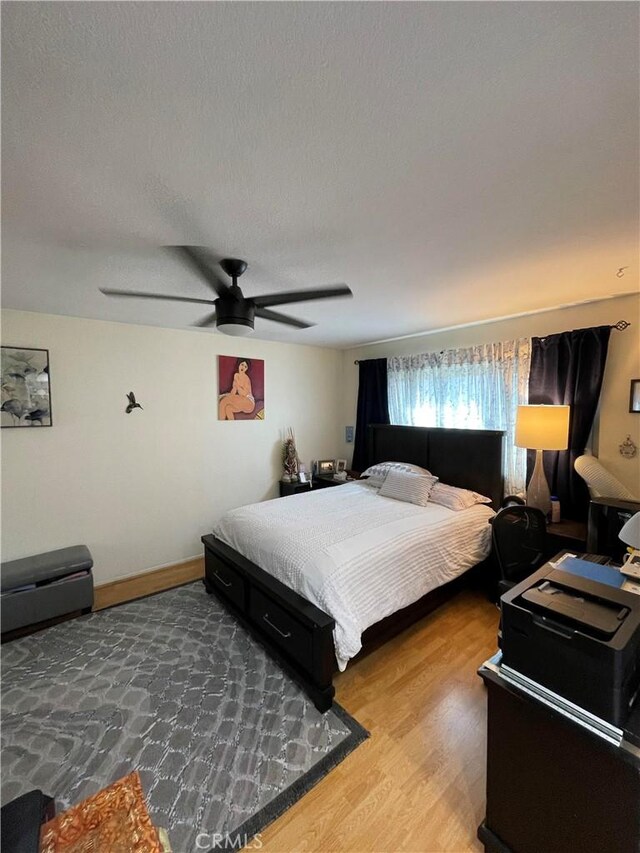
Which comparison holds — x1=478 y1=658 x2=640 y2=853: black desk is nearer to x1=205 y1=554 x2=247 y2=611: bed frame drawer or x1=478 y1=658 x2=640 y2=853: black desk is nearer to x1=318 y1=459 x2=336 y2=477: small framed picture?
x1=205 y1=554 x2=247 y2=611: bed frame drawer

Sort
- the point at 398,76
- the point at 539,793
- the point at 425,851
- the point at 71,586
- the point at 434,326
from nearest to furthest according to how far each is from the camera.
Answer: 1. the point at 398,76
2. the point at 539,793
3. the point at 425,851
4. the point at 71,586
5. the point at 434,326

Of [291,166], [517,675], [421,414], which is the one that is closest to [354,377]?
[421,414]

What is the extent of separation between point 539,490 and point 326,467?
2.56 meters

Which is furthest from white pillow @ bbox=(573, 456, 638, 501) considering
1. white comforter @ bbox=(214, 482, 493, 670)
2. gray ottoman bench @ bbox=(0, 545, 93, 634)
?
gray ottoman bench @ bbox=(0, 545, 93, 634)

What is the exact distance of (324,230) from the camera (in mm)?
1565

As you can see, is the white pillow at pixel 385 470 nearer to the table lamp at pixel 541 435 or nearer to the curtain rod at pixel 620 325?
the table lamp at pixel 541 435

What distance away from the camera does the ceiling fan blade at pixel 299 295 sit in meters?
1.81

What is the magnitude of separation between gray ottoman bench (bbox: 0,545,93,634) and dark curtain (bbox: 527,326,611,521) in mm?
3913

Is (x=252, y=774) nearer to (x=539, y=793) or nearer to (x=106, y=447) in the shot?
(x=539, y=793)

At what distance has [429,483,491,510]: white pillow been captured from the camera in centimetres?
295

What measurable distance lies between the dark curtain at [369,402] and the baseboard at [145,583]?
2.36 m

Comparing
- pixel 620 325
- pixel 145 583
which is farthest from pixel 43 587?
pixel 620 325

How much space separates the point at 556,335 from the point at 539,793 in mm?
2839

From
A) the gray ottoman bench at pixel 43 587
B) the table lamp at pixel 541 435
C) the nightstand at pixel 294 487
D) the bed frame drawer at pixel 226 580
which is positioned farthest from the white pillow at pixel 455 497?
the gray ottoman bench at pixel 43 587
